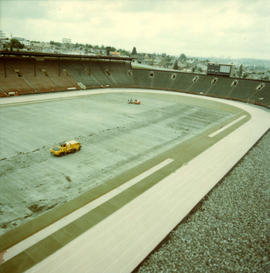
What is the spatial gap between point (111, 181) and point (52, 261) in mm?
8383

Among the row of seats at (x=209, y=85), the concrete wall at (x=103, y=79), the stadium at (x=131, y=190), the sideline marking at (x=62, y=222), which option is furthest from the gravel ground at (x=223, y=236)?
the row of seats at (x=209, y=85)

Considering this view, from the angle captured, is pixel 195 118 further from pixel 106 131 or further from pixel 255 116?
pixel 106 131

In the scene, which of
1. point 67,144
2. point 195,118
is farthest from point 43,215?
point 195,118

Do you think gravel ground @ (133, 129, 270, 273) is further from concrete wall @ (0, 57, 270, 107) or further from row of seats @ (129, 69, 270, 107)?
row of seats @ (129, 69, 270, 107)

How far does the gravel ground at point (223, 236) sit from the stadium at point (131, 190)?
6 cm

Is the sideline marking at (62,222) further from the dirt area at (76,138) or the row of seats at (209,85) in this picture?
the row of seats at (209,85)

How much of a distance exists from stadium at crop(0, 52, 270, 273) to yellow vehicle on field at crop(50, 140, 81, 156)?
714 millimetres

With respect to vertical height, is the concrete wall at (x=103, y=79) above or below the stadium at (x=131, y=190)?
above

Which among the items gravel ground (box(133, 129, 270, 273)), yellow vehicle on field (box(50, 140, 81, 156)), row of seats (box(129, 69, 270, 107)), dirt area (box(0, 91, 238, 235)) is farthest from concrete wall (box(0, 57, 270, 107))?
gravel ground (box(133, 129, 270, 273))

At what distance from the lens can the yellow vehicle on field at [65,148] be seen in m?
23.1

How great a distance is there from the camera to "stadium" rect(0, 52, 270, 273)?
12406 mm

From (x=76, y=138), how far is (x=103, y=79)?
44540 mm

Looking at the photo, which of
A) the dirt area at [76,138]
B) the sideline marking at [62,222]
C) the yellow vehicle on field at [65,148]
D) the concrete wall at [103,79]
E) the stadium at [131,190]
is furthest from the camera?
the concrete wall at [103,79]

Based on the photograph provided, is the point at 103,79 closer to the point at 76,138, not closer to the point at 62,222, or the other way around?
the point at 76,138
